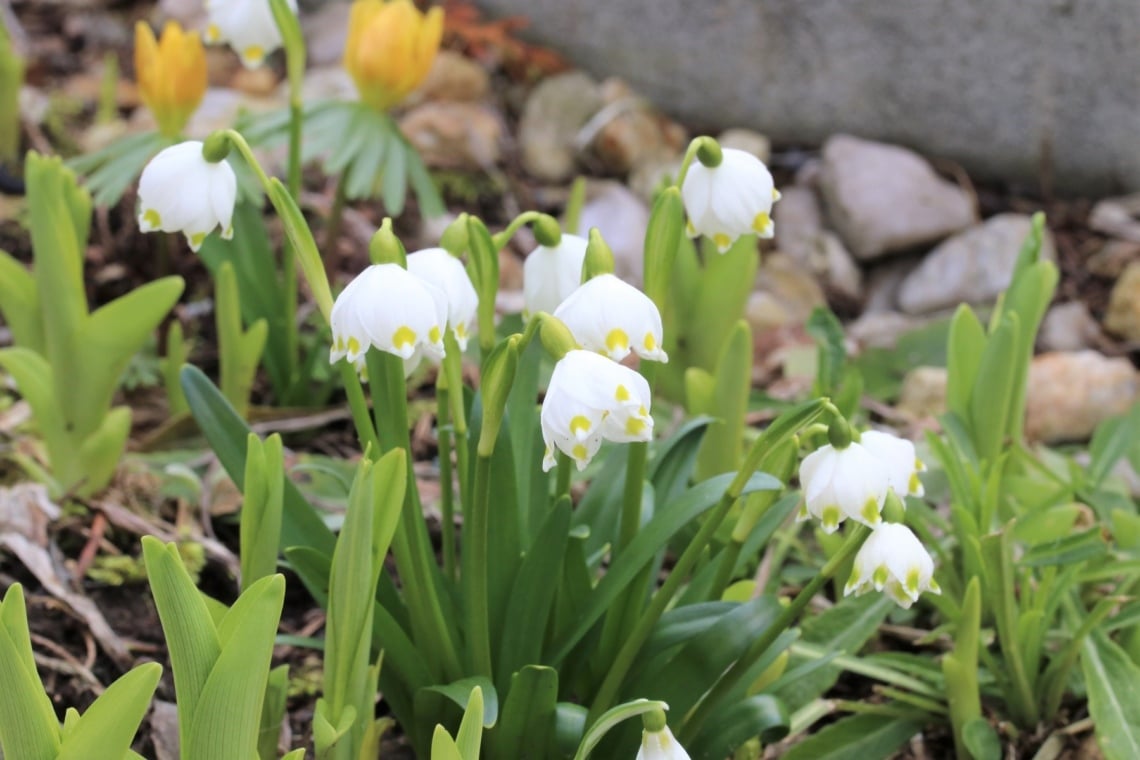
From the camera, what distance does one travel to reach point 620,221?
3025 millimetres

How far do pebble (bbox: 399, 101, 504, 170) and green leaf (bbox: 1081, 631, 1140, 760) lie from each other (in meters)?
2.02

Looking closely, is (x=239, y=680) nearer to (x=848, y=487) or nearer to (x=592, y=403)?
(x=592, y=403)

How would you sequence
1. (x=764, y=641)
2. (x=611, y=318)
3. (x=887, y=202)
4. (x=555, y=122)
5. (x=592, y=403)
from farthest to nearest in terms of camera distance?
(x=555, y=122) → (x=887, y=202) → (x=764, y=641) → (x=611, y=318) → (x=592, y=403)

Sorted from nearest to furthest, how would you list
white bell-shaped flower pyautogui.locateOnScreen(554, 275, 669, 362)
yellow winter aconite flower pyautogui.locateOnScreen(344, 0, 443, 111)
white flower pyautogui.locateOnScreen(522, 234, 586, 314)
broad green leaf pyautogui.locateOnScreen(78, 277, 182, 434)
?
white bell-shaped flower pyautogui.locateOnScreen(554, 275, 669, 362)
white flower pyautogui.locateOnScreen(522, 234, 586, 314)
broad green leaf pyautogui.locateOnScreen(78, 277, 182, 434)
yellow winter aconite flower pyautogui.locateOnScreen(344, 0, 443, 111)

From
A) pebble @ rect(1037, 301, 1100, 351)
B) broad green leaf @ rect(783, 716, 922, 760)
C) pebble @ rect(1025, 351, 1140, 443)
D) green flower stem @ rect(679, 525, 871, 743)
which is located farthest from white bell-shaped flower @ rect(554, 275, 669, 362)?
pebble @ rect(1037, 301, 1100, 351)

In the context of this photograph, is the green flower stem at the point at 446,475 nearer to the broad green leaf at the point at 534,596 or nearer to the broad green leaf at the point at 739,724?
the broad green leaf at the point at 534,596

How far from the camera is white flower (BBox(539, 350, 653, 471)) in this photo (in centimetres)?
97

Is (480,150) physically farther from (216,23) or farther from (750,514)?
(750,514)

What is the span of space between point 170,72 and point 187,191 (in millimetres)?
1063

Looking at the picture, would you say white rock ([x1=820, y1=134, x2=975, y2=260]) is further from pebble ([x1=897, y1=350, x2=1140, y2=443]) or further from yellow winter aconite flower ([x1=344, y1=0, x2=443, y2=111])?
yellow winter aconite flower ([x1=344, y1=0, x2=443, y2=111])

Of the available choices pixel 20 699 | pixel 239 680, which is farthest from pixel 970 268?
pixel 20 699

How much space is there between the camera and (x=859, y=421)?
83.4 inches

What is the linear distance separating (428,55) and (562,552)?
119cm

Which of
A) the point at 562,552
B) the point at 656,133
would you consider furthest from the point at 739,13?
the point at 562,552
